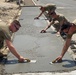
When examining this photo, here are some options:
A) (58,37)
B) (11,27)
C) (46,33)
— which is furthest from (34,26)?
(11,27)

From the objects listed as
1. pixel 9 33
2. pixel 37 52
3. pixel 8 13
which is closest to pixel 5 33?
pixel 9 33

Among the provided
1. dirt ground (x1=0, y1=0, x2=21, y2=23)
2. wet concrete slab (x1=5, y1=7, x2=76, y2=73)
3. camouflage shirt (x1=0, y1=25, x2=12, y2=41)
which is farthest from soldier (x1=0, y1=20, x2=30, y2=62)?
dirt ground (x1=0, y1=0, x2=21, y2=23)

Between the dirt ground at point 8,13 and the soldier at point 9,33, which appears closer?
the soldier at point 9,33

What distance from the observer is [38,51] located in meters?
9.47

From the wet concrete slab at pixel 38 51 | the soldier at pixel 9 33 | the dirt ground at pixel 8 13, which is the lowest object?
the dirt ground at pixel 8 13

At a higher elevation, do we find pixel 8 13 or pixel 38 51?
pixel 38 51

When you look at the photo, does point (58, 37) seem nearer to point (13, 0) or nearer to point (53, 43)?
point (53, 43)

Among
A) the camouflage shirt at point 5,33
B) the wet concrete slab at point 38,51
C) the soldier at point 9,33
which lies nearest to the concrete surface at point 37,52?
the wet concrete slab at point 38,51

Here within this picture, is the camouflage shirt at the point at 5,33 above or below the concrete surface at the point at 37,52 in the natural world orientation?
above

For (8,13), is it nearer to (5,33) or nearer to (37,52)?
(37,52)

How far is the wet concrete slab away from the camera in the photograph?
25.1 ft

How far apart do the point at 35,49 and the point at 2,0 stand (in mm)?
26966

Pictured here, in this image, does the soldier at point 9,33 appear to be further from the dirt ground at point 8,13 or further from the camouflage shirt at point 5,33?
the dirt ground at point 8,13

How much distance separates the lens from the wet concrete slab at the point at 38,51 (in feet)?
25.1
